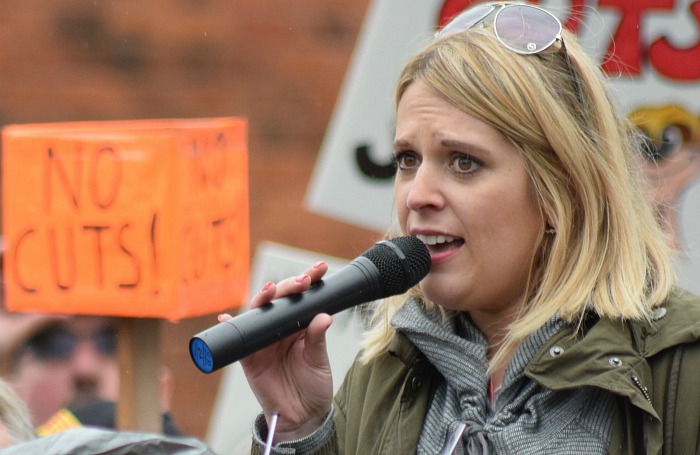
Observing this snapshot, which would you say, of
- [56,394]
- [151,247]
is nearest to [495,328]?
[151,247]

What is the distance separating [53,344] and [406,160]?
9.17ft

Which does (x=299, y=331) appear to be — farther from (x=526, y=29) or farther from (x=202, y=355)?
(x=526, y=29)

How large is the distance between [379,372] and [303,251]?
8.95ft

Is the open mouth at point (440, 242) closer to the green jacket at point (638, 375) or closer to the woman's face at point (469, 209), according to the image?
the woman's face at point (469, 209)

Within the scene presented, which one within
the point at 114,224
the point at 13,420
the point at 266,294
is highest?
the point at 266,294

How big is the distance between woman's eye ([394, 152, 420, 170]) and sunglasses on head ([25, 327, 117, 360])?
2619mm

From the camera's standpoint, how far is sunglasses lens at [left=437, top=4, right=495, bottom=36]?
2039 millimetres

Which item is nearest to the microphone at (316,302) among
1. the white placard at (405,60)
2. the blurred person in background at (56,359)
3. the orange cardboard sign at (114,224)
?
the orange cardboard sign at (114,224)

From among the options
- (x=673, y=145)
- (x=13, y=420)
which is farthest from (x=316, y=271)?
(x=673, y=145)

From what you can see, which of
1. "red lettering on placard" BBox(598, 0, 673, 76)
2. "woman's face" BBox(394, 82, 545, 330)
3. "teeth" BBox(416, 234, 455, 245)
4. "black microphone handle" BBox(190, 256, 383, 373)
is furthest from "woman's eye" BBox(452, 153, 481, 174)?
"red lettering on placard" BBox(598, 0, 673, 76)

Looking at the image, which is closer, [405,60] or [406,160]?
[406,160]

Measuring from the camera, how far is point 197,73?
16.9 ft

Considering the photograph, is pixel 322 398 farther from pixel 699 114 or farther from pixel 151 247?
pixel 699 114

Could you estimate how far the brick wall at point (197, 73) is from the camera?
5.02 metres
